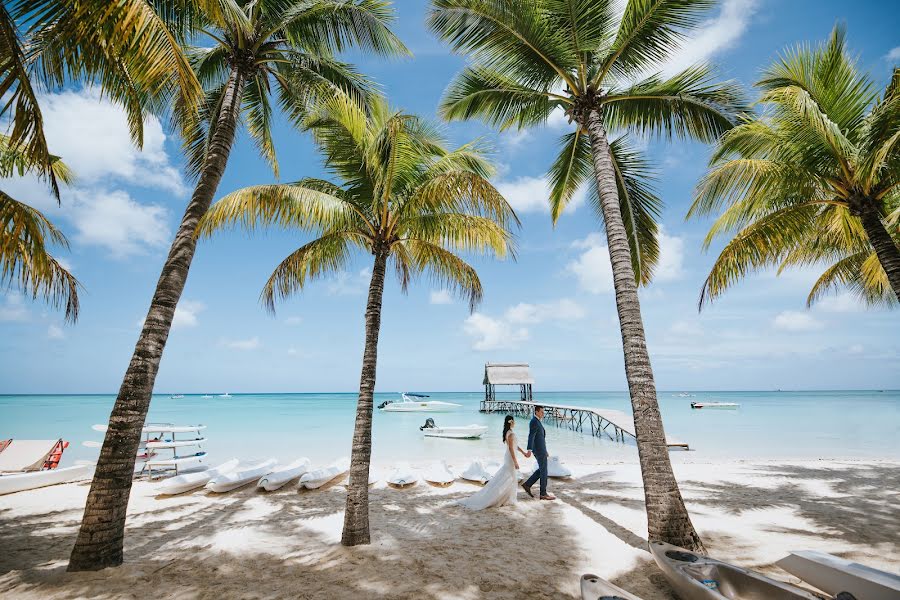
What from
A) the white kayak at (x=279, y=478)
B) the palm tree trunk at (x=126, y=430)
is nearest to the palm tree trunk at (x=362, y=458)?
the palm tree trunk at (x=126, y=430)

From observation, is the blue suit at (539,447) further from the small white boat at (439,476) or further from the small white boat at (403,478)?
the small white boat at (403,478)

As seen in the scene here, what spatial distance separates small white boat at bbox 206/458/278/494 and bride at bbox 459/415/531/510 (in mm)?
5027

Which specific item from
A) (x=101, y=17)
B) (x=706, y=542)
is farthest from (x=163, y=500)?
(x=706, y=542)

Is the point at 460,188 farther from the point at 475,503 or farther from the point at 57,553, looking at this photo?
the point at 57,553

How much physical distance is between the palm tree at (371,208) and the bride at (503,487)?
8.38 feet

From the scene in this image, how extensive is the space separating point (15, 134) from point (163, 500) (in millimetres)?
7134

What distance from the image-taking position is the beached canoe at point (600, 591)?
123 inches

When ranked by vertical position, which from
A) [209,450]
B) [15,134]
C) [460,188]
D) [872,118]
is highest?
[872,118]

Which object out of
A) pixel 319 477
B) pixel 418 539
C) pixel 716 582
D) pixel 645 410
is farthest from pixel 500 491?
pixel 319 477

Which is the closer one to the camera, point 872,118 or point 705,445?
point 872,118

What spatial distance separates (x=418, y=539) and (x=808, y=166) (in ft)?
29.9

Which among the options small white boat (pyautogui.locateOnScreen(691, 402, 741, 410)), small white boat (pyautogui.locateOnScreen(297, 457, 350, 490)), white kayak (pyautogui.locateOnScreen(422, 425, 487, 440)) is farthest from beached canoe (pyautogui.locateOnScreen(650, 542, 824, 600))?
small white boat (pyautogui.locateOnScreen(691, 402, 741, 410))

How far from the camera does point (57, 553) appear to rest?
4.99 meters

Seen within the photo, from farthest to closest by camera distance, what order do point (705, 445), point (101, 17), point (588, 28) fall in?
1. point (705, 445)
2. point (588, 28)
3. point (101, 17)
